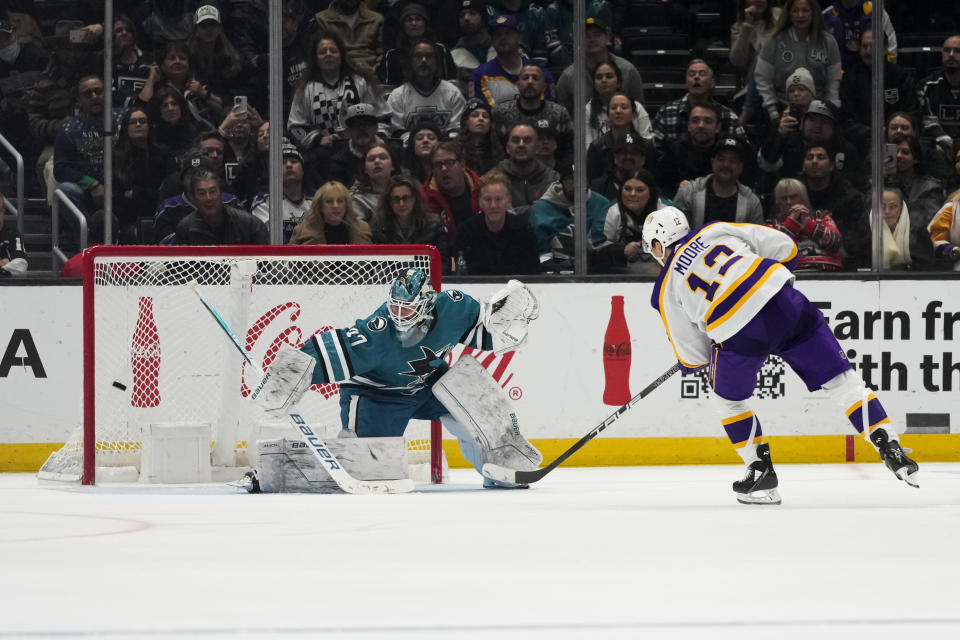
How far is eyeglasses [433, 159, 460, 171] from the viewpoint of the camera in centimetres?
688

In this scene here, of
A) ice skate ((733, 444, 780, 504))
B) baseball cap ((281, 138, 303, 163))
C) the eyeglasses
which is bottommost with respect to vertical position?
ice skate ((733, 444, 780, 504))

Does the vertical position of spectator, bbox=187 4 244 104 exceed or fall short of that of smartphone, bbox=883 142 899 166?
it exceeds it

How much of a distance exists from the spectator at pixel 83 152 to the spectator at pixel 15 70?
0.27 m

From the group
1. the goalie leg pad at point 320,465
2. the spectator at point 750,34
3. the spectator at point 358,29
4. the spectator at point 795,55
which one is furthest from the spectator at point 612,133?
the goalie leg pad at point 320,465

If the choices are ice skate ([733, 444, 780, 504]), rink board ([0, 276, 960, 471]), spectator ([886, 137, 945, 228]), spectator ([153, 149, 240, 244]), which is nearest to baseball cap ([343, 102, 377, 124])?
spectator ([153, 149, 240, 244])

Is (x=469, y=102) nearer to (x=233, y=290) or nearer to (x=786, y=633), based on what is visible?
(x=233, y=290)

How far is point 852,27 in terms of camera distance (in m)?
6.88

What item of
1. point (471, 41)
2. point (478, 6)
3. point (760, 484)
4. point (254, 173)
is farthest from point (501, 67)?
point (760, 484)

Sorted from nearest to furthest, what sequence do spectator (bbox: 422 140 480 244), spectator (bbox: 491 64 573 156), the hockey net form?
the hockey net, spectator (bbox: 422 140 480 244), spectator (bbox: 491 64 573 156)

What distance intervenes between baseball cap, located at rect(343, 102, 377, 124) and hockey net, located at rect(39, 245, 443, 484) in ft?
5.04

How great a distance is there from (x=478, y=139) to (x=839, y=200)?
5.74 feet

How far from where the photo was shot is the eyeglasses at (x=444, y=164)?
6.88 metres

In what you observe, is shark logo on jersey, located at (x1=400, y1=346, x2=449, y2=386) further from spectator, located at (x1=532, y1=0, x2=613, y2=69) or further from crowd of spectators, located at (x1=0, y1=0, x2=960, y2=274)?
spectator, located at (x1=532, y1=0, x2=613, y2=69)

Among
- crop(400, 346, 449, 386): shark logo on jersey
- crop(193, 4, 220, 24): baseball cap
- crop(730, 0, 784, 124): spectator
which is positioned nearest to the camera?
crop(400, 346, 449, 386): shark logo on jersey
